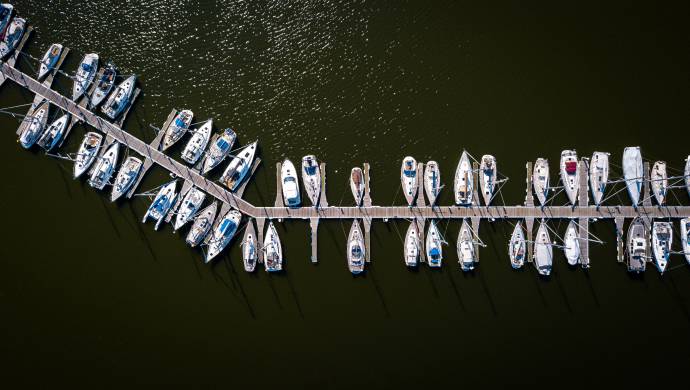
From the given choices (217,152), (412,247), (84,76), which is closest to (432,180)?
(412,247)

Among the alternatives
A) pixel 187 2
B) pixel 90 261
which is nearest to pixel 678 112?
pixel 187 2

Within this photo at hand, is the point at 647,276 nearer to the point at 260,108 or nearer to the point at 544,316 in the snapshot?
the point at 544,316

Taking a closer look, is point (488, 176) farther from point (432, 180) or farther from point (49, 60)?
point (49, 60)

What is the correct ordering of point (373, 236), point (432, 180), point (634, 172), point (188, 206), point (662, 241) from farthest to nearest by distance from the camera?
point (373, 236) → point (188, 206) → point (432, 180) → point (634, 172) → point (662, 241)

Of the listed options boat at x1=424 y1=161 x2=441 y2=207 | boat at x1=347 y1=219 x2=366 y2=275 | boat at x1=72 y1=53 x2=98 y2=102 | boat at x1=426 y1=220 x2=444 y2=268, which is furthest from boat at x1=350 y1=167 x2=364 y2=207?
boat at x1=72 y1=53 x2=98 y2=102

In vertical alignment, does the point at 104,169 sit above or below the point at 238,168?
below

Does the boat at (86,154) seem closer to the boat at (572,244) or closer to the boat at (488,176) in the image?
the boat at (488,176)
